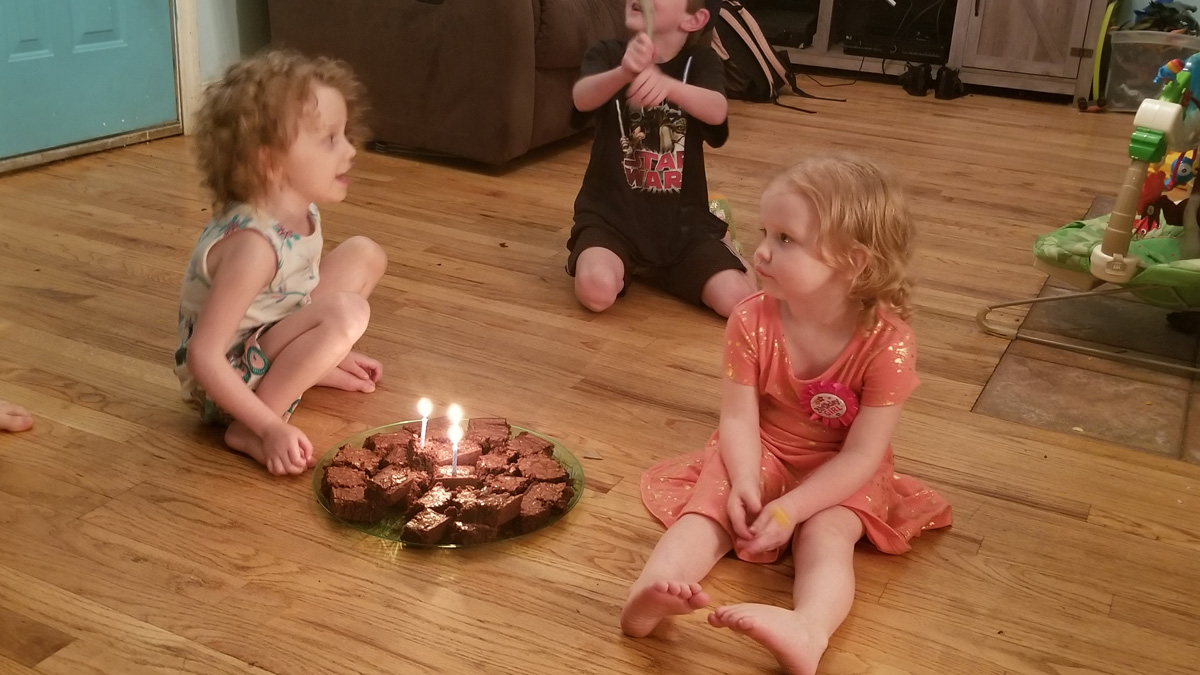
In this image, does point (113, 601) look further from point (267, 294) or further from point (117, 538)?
point (267, 294)

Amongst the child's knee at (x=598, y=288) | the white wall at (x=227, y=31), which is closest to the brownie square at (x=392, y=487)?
the child's knee at (x=598, y=288)

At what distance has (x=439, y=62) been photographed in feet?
9.50

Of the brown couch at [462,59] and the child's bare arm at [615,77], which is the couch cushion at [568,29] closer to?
the brown couch at [462,59]

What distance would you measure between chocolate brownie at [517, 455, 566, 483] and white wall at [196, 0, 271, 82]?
2094 mm

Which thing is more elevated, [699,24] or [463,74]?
[699,24]

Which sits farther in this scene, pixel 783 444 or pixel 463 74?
pixel 463 74

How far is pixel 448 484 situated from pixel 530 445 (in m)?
0.13

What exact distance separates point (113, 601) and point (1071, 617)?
1.00 metres

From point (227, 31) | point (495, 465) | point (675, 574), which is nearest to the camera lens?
point (675, 574)

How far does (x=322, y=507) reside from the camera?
4.47 ft

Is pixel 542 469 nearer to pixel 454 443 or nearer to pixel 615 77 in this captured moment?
pixel 454 443

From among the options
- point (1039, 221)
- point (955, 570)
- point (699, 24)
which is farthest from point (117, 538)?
point (1039, 221)

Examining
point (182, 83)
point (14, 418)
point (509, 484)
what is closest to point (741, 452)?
point (509, 484)

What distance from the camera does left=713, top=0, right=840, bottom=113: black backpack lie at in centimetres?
401
